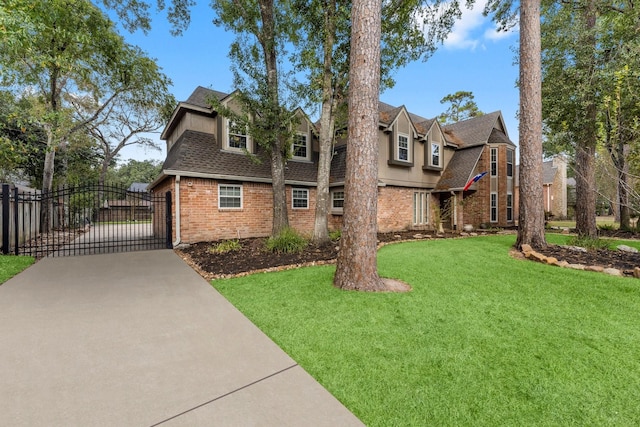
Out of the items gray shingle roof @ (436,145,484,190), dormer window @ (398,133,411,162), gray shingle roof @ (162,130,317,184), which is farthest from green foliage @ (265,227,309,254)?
gray shingle roof @ (436,145,484,190)

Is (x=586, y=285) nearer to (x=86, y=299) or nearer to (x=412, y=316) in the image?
(x=412, y=316)

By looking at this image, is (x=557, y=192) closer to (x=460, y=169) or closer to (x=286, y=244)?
(x=460, y=169)

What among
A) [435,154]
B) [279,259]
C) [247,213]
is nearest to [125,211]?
[247,213]

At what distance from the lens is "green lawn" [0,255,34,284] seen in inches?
232

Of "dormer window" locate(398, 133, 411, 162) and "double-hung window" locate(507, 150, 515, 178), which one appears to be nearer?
"dormer window" locate(398, 133, 411, 162)

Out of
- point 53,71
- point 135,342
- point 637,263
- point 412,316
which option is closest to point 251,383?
point 135,342

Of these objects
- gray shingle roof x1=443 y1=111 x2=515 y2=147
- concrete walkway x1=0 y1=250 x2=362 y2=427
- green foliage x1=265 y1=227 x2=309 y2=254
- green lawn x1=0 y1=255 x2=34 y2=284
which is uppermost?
gray shingle roof x1=443 y1=111 x2=515 y2=147

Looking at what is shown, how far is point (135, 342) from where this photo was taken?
10.4 ft

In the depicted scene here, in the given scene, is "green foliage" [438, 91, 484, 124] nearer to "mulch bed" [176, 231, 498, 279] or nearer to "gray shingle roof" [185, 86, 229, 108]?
"gray shingle roof" [185, 86, 229, 108]

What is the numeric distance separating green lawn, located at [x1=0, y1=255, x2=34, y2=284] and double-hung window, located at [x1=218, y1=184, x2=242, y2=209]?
548 cm

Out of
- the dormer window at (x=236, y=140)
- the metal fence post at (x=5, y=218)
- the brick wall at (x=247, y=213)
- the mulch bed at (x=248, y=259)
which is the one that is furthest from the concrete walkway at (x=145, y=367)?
the dormer window at (x=236, y=140)

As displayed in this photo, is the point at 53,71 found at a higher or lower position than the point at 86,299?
higher

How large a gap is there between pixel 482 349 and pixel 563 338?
1.07 metres

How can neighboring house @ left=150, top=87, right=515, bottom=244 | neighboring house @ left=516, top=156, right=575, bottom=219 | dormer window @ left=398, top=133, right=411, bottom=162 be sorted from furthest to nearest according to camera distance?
1. neighboring house @ left=516, top=156, right=575, bottom=219
2. dormer window @ left=398, top=133, right=411, bottom=162
3. neighboring house @ left=150, top=87, right=515, bottom=244
